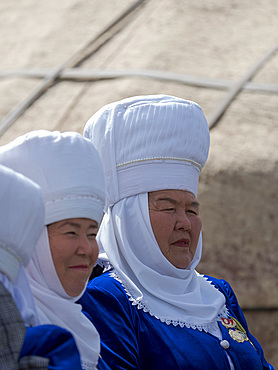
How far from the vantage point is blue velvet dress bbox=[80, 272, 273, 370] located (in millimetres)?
2221

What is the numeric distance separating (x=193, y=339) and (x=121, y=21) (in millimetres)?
3510

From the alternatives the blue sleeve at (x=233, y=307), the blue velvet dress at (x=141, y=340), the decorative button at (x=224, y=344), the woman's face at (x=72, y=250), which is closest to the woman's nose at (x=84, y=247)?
the woman's face at (x=72, y=250)

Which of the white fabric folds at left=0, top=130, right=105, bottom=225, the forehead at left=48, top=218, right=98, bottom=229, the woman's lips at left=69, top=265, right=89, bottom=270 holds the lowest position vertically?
the woman's lips at left=69, top=265, right=89, bottom=270

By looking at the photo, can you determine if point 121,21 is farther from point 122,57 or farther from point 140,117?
point 140,117

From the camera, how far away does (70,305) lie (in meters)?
1.81

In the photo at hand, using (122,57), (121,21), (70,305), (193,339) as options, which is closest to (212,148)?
(122,57)

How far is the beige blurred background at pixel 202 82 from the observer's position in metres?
4.12

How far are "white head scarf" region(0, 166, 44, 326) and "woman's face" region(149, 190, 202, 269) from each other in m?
0.81

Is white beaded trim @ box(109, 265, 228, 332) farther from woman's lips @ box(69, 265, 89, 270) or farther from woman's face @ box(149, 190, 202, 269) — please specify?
woman's lips @ box(69, 265, 89, 270)

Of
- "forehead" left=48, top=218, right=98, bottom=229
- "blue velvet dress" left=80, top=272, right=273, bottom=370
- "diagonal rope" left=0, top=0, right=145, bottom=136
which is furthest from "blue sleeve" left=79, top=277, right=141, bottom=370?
"diagonal rope" left=0, top=0, right=145, bottom=136

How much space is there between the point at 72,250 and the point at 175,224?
667mm

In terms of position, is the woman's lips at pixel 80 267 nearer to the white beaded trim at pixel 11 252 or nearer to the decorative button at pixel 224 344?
the white beaded trim at pixel 11 252

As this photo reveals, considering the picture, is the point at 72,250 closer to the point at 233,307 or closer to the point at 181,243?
the point at 181,243

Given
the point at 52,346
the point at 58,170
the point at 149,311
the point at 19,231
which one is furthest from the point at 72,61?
the point at 52,346
